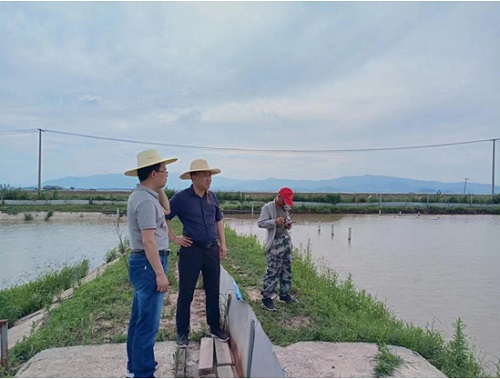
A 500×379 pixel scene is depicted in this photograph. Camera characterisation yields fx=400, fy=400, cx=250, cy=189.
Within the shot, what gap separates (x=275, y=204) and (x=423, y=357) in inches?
82.3

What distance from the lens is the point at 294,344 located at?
372 centimetres

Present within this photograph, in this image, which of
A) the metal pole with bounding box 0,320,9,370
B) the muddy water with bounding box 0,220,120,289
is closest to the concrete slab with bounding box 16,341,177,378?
the metal pole with bounding box 0,320,9,370

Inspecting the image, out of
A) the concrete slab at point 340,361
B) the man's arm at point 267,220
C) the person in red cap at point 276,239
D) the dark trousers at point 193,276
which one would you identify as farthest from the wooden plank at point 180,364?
the man's arm at point 267,220

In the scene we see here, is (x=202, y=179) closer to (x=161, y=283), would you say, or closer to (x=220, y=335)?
(x=161, y=283)

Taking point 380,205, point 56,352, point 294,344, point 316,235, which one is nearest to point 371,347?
point 294,344

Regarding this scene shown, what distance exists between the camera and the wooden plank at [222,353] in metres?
3.15

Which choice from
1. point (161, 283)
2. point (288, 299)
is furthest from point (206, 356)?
point (288, 299)

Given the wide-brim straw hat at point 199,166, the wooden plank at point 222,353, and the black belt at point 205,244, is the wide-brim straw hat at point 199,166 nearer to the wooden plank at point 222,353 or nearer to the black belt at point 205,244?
the black belt at point 205,244

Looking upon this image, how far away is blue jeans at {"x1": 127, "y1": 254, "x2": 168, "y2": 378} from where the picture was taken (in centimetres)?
260

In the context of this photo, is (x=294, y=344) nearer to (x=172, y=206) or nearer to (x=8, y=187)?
(x=172, y=206)

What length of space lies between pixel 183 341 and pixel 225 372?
595 millimetres

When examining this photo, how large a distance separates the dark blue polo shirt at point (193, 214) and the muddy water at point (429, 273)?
3.67 m

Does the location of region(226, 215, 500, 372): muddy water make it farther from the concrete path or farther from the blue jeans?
the blue jeans

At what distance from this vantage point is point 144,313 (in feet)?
8.57
